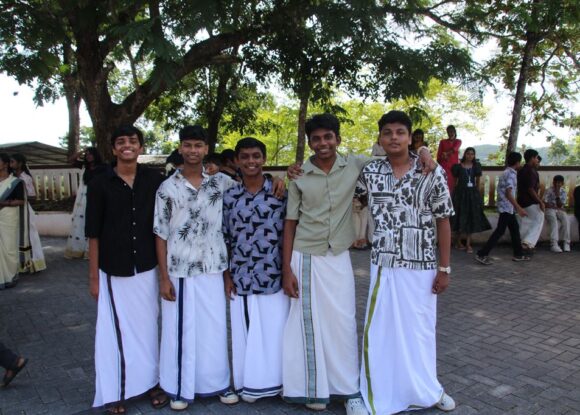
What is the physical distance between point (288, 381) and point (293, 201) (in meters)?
1.17

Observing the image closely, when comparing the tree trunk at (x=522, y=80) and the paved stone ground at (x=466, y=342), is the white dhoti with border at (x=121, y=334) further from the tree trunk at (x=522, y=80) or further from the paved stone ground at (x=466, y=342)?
the tree trunk at (x=522, y=80)

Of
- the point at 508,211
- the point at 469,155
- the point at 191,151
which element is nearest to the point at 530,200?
the point at 508,211

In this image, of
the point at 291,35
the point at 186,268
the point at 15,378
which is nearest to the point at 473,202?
the point at 291,35

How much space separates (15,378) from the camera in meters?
3.60

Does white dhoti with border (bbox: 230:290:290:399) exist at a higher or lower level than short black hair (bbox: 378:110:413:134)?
lower

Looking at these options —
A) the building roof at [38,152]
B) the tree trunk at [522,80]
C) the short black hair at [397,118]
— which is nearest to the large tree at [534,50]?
the tree trunk at [522,80]

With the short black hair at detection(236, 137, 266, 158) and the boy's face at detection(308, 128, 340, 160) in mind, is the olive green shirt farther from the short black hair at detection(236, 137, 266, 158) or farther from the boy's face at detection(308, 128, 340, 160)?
the short black hair at detection(236, 137, 266, 158)

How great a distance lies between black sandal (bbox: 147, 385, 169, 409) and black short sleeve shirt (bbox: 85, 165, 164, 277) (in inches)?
33.4

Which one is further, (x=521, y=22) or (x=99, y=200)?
(x=521, y=22)

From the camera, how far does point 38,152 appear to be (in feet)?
58.4

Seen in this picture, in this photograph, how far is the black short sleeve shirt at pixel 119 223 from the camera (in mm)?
3014

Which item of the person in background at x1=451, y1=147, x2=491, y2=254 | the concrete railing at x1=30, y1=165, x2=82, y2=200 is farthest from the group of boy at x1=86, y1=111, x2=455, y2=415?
the concrete railing at x1=30, y1=165, x2=82, y2=200

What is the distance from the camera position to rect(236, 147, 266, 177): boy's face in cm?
306

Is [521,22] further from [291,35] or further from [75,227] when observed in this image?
[75,227]
